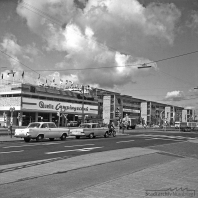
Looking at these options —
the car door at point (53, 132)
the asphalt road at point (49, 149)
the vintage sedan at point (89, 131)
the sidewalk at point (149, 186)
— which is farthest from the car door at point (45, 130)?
the sidewalk at point (149, 186)

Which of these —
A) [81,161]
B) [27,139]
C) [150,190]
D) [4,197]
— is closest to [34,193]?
[4,197]

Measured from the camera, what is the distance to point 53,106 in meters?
81.9

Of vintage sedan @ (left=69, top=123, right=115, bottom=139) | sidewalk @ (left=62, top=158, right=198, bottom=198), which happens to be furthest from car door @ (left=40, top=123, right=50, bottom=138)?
sidewalk @ (left=62, top=158, right=198, bottom=198)

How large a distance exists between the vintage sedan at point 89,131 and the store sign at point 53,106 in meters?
42.1

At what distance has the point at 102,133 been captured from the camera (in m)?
31.1

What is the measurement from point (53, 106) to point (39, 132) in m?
58.6

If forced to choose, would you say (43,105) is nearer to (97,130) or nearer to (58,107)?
(58,107)

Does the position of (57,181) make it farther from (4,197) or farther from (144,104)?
(144,104)

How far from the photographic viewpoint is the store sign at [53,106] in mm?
73525

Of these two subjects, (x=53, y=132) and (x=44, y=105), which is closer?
(x=53, y=132)

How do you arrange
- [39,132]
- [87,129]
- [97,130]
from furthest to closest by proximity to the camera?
[97,130]
[87,129]
[39,132]

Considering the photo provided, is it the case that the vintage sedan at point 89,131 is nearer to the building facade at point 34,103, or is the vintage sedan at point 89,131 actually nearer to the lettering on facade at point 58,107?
the building facade at point 34,103

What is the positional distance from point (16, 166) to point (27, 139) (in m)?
13.8

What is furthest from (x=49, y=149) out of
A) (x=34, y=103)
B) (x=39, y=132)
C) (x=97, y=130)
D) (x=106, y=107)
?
(x=106, y=107)
